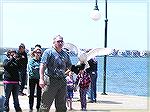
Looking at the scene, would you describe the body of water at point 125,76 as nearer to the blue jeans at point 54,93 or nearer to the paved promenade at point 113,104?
the paved promenade at point 113,104

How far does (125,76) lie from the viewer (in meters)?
19.3

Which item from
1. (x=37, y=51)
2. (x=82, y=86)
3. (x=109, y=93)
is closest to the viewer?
(x=37, y=51)

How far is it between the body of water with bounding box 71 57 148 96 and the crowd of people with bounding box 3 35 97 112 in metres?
3.94

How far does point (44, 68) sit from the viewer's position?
8656 millimetres

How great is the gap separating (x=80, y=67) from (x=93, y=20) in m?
5.77

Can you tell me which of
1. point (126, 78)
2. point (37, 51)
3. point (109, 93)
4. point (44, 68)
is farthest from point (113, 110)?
point (126, 78)

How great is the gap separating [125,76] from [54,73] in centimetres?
1092

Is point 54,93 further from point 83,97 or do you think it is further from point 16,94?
point 83,97

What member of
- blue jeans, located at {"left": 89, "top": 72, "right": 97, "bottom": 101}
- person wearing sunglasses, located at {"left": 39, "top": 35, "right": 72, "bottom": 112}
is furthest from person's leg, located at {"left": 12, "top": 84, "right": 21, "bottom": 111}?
blue jeans, located at {"left": 89, "top": 72, "right": 97, "bottom": 101}

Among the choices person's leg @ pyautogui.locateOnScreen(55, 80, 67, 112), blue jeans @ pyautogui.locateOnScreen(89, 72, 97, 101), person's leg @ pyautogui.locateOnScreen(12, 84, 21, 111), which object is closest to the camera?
person's leg @ pyautogui.locateOnScreen(55, 80, 67, 112)

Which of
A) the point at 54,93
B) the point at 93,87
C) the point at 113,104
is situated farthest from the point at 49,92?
the point at 93,87

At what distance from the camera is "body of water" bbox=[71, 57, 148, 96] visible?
1777 cm

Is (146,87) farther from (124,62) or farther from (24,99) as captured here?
(24,99)

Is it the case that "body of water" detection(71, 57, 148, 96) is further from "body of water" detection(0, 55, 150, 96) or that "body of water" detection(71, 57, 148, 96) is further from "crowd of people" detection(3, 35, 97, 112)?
"crowd of people" detection(3, 35, 97, 112)
